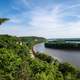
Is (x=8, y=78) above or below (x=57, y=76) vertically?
above

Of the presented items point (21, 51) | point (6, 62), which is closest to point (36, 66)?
point (6, 62)

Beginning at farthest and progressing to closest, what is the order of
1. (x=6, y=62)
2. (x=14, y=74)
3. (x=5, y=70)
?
1. (x=6, y=62)
2. (x=5, y=70)
3. (x=14, y=74)

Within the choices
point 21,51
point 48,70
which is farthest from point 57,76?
point 21,51

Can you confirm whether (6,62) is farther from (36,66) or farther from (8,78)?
(8,78)

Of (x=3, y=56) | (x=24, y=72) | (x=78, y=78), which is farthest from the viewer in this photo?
(x=78, y=78)

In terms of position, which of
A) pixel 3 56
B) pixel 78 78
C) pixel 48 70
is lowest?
pixel 78 78

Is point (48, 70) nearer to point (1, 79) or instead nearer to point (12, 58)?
point (12, 58)

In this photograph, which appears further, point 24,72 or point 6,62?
point 6,62

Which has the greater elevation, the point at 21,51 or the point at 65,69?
the point at 21,51

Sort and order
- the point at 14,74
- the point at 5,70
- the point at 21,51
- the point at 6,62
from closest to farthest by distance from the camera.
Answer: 1. the point at 14,74
2. the point at 5,70
3. the point at 6,62
4. the point at 21,51
